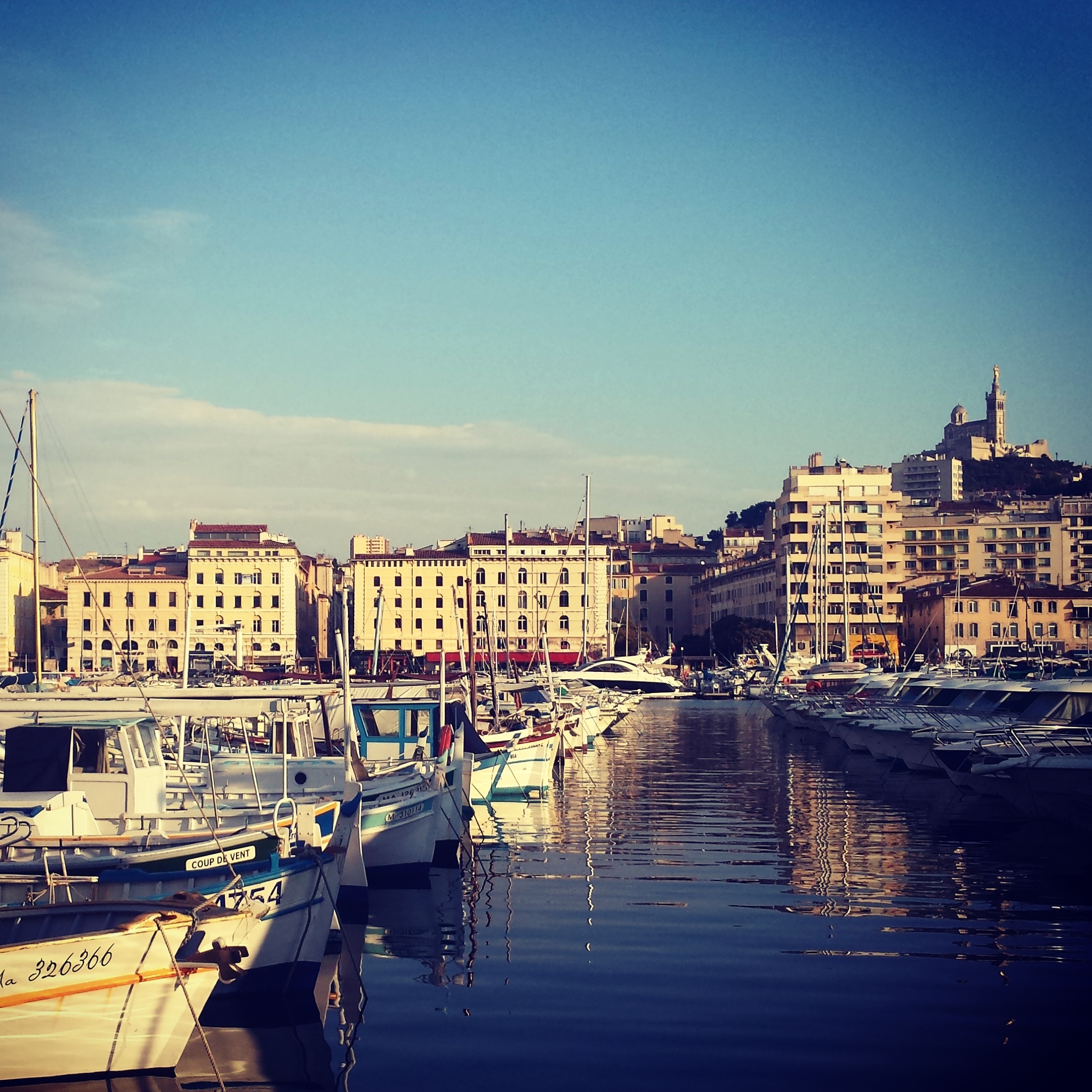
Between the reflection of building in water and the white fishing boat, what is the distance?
10.1m

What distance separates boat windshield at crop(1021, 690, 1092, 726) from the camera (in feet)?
104

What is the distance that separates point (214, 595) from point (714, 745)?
7057cm

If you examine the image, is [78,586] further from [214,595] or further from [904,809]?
[904,809]

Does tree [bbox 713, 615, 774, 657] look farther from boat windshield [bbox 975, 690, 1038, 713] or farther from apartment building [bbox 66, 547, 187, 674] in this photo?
boat windshield [bbox 975, 690, 1038, 713]

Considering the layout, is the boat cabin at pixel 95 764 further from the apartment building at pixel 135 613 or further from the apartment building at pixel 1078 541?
the apartment building at pixel 1078 541

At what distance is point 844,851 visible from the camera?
25.3m

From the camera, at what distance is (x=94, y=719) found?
58.3 feet

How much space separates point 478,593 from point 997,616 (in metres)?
43.7

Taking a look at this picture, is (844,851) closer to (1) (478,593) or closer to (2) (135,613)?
(1) (478,593)

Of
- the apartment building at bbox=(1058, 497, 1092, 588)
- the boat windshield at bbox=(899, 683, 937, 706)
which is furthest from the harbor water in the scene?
the apartment building at bbox=(1058, 497, 1092, 588)

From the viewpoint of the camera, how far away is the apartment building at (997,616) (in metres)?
108

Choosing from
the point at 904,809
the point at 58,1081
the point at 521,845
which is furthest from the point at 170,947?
the point at 904,809

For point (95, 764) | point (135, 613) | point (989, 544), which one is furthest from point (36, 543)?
point (989, 544)

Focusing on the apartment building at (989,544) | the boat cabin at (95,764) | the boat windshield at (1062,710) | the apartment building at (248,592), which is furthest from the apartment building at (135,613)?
the boat cabin at (95,764)
